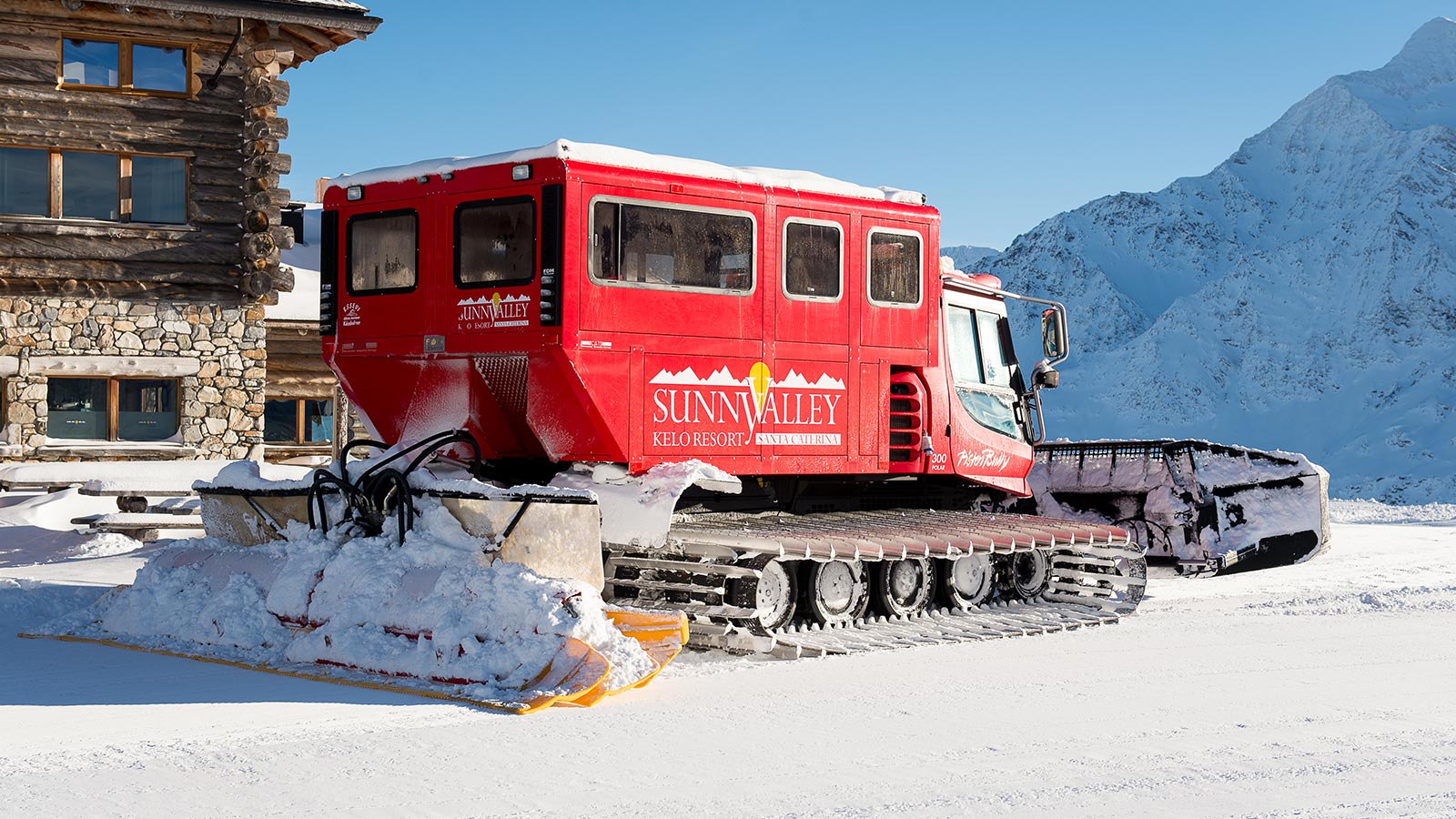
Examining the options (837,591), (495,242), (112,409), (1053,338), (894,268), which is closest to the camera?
(495,242)

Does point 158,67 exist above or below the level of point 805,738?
above

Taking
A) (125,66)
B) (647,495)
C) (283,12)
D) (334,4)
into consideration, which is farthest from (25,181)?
(647,495)

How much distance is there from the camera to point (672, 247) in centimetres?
1008

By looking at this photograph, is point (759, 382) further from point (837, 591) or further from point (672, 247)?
point (837, 591)

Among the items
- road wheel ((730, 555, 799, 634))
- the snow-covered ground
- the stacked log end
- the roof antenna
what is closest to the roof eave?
the roof antenna

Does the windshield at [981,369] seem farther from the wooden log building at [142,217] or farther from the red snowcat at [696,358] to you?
the wooden log building at [142,217]

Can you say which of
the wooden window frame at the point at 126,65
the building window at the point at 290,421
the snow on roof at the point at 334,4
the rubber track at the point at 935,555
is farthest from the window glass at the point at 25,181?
the rubber track at the point at 935,555

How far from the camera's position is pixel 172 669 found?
9.17 meters

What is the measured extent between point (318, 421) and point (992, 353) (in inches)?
651

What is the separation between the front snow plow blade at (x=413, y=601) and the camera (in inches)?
331

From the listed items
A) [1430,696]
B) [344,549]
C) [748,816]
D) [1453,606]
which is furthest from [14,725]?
[1453,606]

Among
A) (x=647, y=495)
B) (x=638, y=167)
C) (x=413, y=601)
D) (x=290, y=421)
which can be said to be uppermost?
(x=638, y=167)

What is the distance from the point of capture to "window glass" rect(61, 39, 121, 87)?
2106cm

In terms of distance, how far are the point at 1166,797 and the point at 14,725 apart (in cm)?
538
